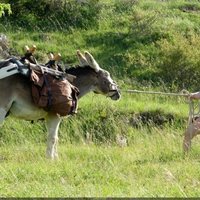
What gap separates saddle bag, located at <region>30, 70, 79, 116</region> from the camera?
9.42 metres

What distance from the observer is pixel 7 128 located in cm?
1282

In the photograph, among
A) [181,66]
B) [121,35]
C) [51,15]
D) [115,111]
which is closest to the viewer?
[115,111]

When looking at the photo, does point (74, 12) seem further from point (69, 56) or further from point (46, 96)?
point (46, 96)

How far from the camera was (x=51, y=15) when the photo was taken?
21078 millimetres

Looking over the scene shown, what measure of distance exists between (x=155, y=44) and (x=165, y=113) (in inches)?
220

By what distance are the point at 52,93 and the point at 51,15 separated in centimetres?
1194

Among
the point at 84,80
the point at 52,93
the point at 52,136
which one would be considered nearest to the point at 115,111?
the point at 84,80

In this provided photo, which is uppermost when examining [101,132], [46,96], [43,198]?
[43,198]

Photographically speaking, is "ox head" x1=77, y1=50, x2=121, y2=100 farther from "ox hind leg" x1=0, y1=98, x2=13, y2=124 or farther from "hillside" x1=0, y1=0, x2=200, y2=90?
"hillside" x1=0, y1=0, x2=200, y2=90

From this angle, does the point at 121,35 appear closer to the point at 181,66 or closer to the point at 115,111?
the point at 181,66

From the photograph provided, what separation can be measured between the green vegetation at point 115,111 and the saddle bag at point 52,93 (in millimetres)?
771

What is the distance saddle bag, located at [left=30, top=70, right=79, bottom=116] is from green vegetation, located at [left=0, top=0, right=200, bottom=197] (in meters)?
0.77

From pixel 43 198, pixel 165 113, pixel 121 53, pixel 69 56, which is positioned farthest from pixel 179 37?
pixel 43 198

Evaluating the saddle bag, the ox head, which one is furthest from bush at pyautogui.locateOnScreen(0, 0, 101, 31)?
the saddle bag
